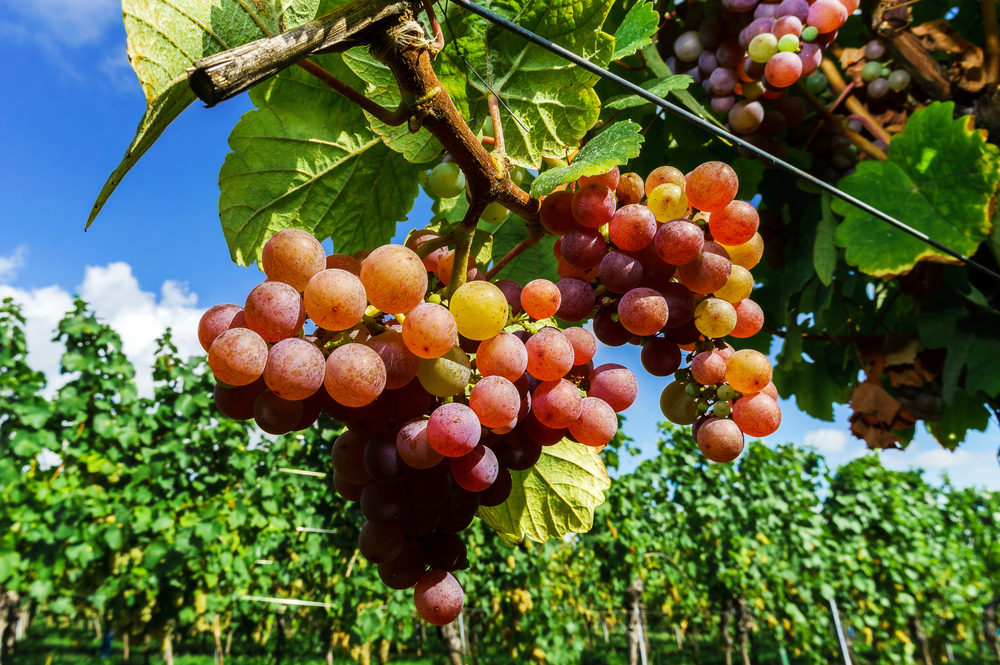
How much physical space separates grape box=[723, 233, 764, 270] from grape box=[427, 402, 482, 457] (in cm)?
37

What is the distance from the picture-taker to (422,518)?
1.97 feet

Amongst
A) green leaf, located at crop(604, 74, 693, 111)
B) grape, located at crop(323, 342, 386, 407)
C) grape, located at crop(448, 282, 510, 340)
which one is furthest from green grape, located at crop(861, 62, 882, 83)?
grape, located at crop(323, 342, 386, 407)

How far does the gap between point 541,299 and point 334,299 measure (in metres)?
0.21

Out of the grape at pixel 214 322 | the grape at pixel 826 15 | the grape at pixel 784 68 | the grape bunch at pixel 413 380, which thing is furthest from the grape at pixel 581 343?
the grape at pixel 826 15

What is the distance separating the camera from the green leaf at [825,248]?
1.48 m

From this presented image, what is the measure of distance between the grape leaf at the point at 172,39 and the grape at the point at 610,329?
45 centimetres

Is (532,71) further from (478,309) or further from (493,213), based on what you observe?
(478,309)

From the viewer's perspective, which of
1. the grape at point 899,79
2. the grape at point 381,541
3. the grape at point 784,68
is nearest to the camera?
the grape at point 381,541

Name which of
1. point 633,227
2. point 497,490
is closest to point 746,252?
point 633,227

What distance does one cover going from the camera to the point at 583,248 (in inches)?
25.5

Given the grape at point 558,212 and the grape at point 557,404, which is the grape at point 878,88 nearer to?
the grape at point 558,212

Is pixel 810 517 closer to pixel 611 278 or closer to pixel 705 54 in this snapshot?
pixel 705 54

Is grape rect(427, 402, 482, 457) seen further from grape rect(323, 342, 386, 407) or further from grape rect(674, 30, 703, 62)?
grape rect(674, 30, 703, 62)

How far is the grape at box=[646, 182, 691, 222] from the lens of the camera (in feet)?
2.16
